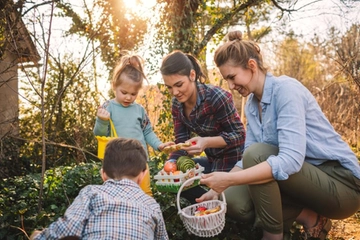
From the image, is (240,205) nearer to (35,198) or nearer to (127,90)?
(127,90)

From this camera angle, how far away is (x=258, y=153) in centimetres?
247

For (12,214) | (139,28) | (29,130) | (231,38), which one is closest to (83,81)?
(29,130)

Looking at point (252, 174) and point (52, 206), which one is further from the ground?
point (252, 174)

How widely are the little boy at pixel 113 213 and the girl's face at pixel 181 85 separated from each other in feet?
3.51

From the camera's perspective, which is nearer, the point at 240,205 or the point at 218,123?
the point at 240,205

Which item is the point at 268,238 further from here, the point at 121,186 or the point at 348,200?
the point at 121,186

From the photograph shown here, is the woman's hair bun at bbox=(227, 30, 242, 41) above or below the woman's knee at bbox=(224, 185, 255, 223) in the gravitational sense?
above

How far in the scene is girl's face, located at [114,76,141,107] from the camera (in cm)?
332

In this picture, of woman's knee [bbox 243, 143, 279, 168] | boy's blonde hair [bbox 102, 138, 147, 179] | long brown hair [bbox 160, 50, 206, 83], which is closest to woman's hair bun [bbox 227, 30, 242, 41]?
long brown hair [bbox 160, 50, 206, 83]

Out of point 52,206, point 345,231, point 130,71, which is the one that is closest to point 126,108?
point 130,71

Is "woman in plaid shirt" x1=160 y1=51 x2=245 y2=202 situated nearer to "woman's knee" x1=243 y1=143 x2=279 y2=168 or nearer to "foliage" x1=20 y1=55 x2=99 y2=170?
"woman's knee" x1=243 y1=143 x2=279 y2=168

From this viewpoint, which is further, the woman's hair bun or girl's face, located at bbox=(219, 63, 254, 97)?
the woman's hair bun

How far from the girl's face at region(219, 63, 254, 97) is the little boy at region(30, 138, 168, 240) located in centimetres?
83

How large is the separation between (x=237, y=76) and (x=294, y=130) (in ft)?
1.56
